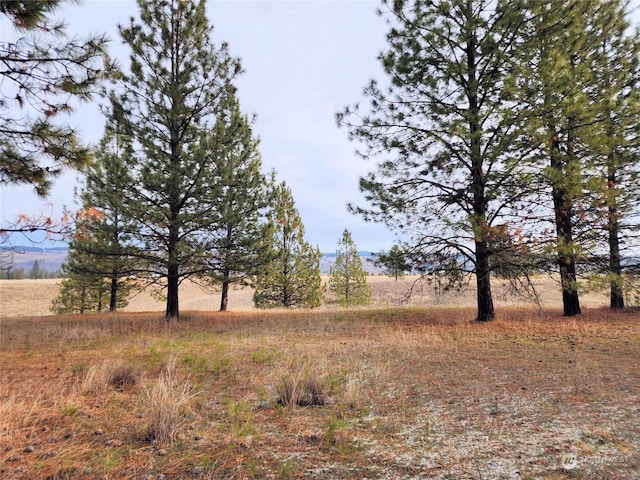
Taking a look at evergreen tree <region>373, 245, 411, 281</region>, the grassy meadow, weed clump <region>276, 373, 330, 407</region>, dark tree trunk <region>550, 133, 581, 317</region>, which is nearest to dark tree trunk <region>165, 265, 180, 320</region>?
the grassy meadow

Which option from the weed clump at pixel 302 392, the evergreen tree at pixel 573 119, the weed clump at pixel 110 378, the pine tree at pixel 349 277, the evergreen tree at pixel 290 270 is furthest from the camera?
the pine tree at pixel 349 277

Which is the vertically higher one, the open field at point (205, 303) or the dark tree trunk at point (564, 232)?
the dark tree trunk at point (564, 232)

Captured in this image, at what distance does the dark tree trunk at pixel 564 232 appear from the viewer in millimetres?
8398

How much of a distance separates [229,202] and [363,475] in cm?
1003

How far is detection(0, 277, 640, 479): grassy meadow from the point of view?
2.58 meters

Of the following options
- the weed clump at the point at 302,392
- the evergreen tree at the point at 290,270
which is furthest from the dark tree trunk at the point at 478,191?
the evergreen tree at the point at 290,270

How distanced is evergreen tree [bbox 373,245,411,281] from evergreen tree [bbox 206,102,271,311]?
14.2ft

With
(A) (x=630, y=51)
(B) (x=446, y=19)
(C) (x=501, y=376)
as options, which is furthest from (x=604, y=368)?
(A) (x=630, y=51)

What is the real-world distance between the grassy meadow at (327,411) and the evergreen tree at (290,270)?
12.7m

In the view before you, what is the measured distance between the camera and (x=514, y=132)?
27.2 feet

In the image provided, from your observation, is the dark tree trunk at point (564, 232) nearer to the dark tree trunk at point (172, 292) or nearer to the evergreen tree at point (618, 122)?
the evergreen tree at point (618, 122)

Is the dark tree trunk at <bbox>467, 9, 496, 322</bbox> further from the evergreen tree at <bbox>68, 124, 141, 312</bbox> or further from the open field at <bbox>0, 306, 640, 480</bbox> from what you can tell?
the evergreen tree at <bbox>68, 124, 141, 312</bbox>

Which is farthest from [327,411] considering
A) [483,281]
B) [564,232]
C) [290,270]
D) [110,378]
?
[290,270]

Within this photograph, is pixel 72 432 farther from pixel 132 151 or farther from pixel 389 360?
pixel 132 151
